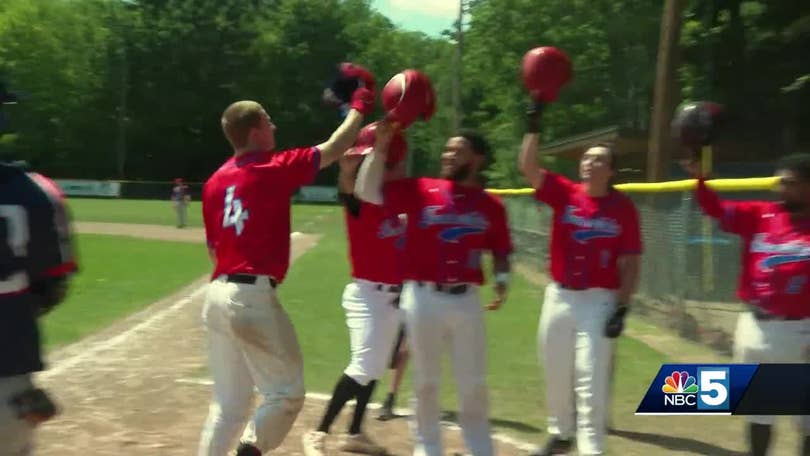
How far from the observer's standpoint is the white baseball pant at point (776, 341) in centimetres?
547

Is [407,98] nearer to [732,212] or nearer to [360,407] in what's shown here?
[732,212]

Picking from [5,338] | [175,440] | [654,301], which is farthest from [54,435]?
[654,301]

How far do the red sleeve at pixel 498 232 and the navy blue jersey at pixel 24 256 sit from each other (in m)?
2.62

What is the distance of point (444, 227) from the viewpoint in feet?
18.5

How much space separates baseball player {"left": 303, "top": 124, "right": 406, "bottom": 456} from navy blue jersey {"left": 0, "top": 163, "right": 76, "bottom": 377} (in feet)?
8.46

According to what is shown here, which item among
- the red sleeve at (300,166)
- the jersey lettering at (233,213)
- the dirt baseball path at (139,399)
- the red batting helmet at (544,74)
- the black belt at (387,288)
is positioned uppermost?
the red batting helmet at (544,74)

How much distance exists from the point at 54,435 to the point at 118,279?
1135 centimetres

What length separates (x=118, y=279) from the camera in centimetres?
1772

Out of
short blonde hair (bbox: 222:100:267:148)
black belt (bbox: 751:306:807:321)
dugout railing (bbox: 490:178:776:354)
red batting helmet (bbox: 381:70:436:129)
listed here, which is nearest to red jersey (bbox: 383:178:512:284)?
red batting helmet (bbox: 381:70:436:129)

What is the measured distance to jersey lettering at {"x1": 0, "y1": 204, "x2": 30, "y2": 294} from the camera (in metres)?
3.76

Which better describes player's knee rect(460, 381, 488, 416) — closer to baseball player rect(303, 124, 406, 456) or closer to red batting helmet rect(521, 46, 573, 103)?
baseball player rect(303, 124, 406, 456)

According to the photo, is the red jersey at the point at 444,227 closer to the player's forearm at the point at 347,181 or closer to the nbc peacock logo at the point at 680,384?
the player's forearm at the point at 347,181

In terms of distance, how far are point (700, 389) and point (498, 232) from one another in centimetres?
195

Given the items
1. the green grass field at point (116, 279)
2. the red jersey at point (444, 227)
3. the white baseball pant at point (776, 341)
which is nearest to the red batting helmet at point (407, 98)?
the red jersey at point (444, 227)
